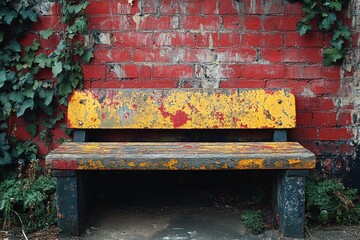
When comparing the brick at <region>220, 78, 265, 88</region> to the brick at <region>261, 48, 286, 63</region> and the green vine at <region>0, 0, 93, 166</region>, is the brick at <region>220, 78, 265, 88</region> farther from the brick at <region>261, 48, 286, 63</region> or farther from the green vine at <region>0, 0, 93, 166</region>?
the green vine at <region>0, 0, 93, 166</region>

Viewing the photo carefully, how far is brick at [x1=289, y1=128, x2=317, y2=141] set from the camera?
13.0ft

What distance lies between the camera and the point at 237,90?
12.4ft

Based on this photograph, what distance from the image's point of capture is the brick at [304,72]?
3900mm

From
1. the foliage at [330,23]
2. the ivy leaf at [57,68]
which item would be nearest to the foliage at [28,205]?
the ivy leaf at [57,68]

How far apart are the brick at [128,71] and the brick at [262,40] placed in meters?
0.78

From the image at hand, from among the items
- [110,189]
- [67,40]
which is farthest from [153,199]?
[67,40]

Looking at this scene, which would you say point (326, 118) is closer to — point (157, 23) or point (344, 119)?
point (344, 119)

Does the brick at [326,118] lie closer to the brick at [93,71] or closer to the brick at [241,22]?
the brick at [241,22]

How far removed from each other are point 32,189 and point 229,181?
1.56 m

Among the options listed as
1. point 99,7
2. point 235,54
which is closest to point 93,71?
point 99,7

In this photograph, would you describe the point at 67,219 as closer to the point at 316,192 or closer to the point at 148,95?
the point at 148,95

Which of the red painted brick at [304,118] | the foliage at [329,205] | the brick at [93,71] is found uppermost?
the brick at [93,71]

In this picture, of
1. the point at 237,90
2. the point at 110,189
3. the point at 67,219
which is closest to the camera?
the point at 67,219

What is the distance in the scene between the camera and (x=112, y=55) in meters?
3.86
